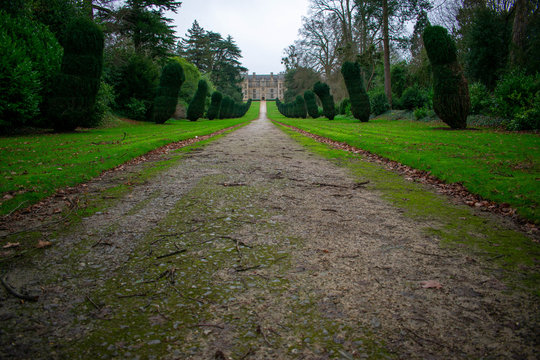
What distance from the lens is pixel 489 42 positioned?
1773 cm

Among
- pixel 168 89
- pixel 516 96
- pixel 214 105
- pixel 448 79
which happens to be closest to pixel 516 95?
pixel 516 96

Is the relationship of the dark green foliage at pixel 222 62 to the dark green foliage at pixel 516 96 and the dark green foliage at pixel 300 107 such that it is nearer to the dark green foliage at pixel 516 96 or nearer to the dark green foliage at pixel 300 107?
the dark green foliage at pixel 300 107

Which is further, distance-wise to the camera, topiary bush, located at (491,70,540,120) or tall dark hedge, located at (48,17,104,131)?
tall dark hedge, located at (48,17,104,131)

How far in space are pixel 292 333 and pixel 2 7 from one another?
1920 centimetres

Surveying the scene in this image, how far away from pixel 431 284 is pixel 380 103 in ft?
79.2

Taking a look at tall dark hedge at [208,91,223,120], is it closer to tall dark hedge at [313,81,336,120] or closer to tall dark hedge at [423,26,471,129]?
tall dark hedge at [313,81,336,120]

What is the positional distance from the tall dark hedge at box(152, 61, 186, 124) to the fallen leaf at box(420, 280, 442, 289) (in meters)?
22.8

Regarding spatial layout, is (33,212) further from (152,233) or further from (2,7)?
(2,7)

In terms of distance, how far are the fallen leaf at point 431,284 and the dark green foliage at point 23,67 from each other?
13866 mm

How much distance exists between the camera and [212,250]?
2.47 meters

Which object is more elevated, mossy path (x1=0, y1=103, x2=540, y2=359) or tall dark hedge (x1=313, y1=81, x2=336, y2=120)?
tall dark hedge (x1=313, y1=81, x2=336, y2=120)

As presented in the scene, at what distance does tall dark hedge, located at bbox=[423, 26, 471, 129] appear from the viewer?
39.3 feet

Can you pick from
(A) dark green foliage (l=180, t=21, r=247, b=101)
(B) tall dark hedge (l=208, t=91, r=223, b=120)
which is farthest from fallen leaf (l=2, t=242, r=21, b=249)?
(A) dark green foliage (l=180, t=21, r=247, b=101)

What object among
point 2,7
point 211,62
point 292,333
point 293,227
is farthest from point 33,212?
point 211,62
